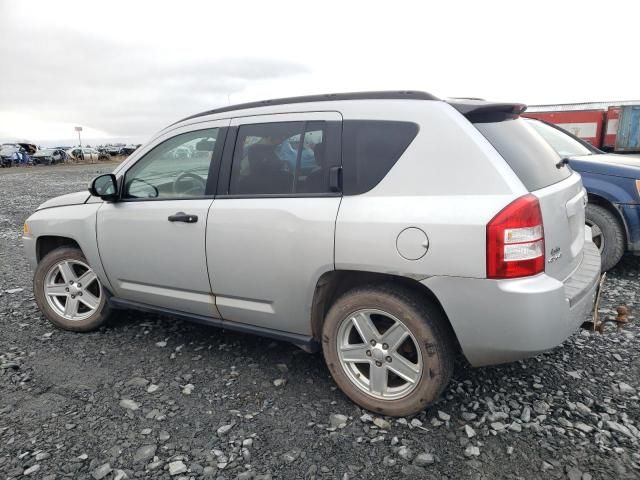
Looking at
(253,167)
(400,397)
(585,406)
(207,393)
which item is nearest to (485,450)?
(400,397)

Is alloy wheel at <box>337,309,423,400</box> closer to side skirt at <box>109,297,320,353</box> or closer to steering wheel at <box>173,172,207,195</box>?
side skirt at <box>109,297,320,353</box>

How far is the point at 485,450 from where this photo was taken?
8.18 feet

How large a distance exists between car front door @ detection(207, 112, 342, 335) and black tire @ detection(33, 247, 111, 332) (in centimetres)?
143

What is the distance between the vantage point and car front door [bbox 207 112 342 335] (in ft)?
9.09

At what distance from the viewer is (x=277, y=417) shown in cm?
282

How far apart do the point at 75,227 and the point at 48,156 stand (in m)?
41.8

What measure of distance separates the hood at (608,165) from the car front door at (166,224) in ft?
13.3

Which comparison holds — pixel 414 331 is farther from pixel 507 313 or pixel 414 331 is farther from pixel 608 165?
pixel 608 165

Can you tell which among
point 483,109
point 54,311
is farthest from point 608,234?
point 54,311

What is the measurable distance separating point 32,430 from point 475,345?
2608mm

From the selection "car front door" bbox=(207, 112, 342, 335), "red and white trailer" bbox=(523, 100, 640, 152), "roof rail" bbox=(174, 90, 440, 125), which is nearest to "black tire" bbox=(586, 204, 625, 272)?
"roof rail" bbox=(174, 90, 440, 125)

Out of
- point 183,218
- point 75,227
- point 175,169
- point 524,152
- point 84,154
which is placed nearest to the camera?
point 524,152

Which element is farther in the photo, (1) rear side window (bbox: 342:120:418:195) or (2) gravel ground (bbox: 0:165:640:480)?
(1) rear side window (bbox: 342:120:418:195)

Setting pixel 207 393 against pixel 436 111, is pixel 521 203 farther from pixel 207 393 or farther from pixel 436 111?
pixel 207 393
